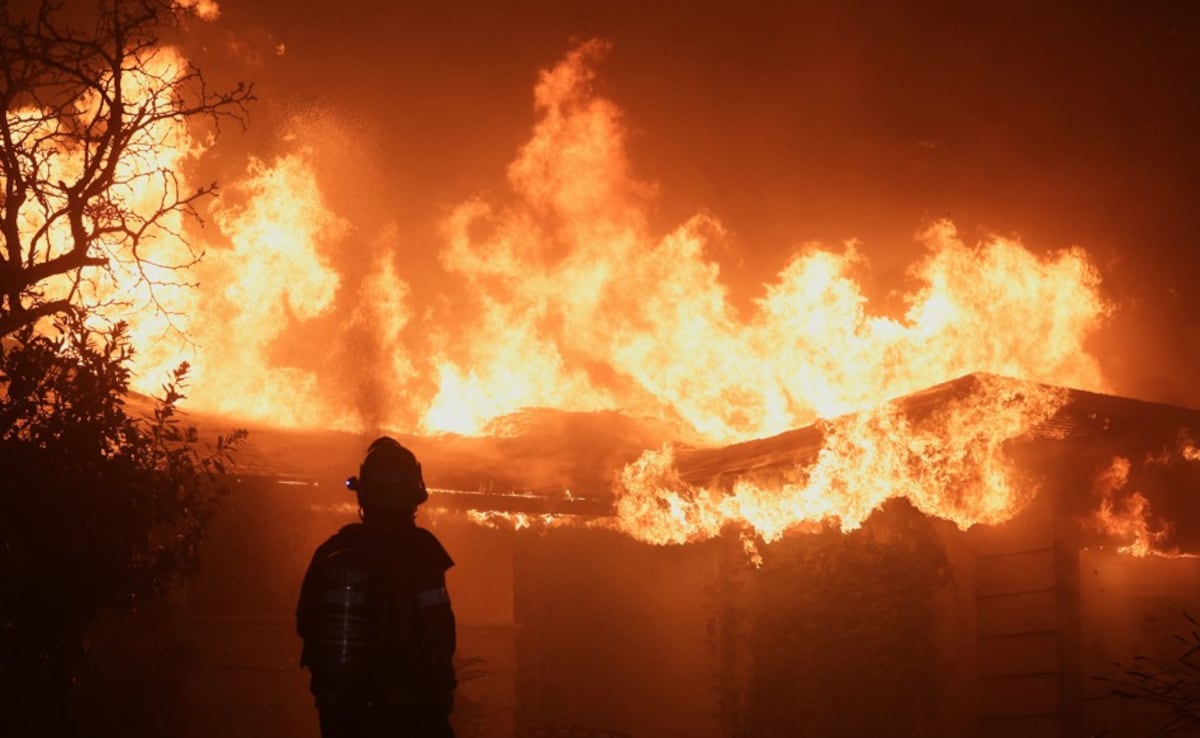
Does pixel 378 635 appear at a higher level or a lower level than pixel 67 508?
lower

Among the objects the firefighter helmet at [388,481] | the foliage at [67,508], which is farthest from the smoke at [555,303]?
the firefighter helmet at [388,481]

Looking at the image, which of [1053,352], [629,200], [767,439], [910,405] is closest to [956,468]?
[910,405]

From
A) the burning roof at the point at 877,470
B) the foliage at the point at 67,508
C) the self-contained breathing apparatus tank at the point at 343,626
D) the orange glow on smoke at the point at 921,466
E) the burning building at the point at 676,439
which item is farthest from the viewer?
the burning building at the point at 676,439

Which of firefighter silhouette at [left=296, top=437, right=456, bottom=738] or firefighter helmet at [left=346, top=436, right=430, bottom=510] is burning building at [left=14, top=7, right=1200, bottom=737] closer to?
firefighter helmet at [left=346, top=436, right=430, bottom=510]

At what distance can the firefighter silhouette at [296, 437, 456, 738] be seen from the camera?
5.15m

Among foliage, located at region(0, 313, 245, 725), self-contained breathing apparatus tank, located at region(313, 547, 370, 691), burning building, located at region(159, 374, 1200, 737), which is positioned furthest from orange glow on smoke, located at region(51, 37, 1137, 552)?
self-contained breathing apparatus tank, located at region(313, 547, 370, 691)

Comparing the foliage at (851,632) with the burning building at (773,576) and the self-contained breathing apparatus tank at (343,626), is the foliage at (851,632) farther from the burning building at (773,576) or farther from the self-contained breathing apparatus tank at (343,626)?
the self-contained breathing apparatus tank at (343,626)

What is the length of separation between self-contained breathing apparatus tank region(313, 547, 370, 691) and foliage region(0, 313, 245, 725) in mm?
2715

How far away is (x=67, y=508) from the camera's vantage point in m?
7.28

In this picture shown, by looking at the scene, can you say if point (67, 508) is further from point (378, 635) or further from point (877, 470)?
point (877, 470)

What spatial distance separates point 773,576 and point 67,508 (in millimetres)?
8798

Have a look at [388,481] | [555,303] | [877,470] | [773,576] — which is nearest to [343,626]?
[388,481]

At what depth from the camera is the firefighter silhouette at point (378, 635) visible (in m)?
5.15

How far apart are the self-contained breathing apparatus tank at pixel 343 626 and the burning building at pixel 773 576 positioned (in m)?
7.27
